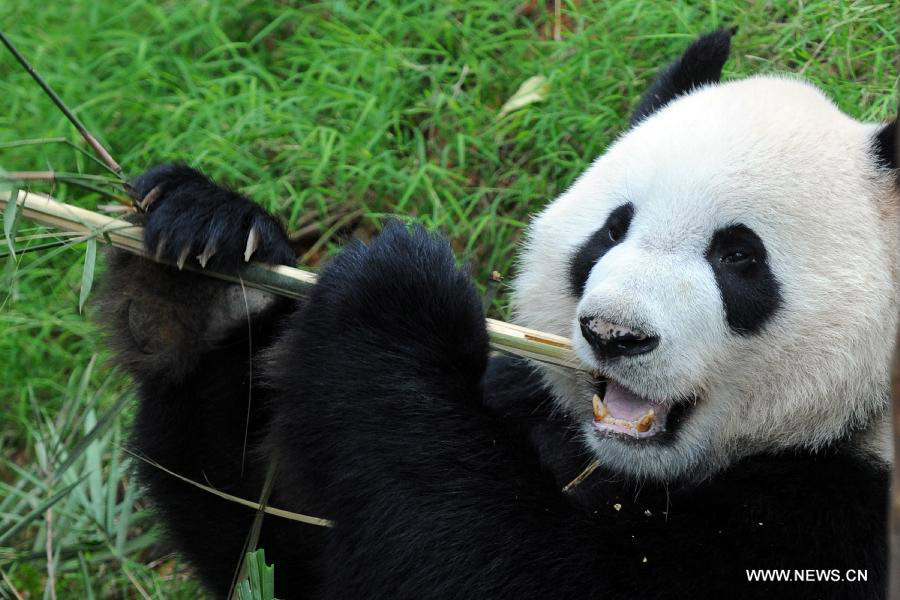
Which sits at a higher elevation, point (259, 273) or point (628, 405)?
point (628, 405)

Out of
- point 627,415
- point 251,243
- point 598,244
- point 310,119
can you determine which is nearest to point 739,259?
point 598,244

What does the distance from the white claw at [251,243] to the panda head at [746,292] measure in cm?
102

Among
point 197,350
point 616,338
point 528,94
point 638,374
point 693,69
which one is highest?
point 693,69

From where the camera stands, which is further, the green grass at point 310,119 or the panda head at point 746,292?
the green grass at point 310,119

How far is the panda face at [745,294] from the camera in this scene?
306 cm

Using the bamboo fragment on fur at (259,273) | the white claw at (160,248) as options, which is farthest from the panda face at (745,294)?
the white claw at (160,248)

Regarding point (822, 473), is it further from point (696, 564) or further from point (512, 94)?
point (512, 94)

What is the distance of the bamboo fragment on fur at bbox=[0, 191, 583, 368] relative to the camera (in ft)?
11.1

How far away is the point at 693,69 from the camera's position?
3783 mm

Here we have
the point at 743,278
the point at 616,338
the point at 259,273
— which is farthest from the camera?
the point at 259,273

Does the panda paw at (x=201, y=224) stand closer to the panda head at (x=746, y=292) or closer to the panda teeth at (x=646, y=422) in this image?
the panda head at (x=746, y=292)

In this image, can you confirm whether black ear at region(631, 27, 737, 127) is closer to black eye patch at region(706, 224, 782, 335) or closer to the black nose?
black eye patch at region(706, 224, 782, 335)

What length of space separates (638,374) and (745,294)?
0.39 metres

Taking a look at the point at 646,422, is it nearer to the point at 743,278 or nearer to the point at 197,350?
the point at 743,278
